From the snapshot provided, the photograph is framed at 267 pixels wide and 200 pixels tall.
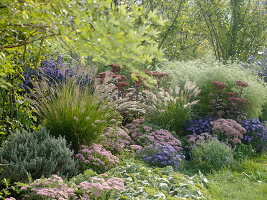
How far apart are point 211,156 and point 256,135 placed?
1823mm

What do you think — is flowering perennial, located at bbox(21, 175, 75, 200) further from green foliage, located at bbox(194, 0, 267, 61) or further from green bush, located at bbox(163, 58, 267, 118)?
green foliage, located at bbox(194, 0, 267, 61)

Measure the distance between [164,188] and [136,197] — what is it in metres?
0.61

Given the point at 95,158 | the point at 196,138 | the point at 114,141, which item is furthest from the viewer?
the point at 196,138

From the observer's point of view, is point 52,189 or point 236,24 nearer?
point 52,189

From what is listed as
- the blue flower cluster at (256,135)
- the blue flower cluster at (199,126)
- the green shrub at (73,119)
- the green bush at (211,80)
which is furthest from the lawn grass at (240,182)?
the green bush at (211,80)

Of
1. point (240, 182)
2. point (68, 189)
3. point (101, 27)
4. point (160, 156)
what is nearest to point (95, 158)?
point (160, 156)

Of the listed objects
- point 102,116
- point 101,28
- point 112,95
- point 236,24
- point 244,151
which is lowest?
point 244,151

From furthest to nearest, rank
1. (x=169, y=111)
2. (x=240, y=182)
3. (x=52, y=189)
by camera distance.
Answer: (x=169, y=111) → (x=240, y=182) → (x=52, y=189)

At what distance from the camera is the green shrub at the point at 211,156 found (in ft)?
19.0

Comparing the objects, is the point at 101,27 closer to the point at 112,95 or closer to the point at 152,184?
the point at 152,184

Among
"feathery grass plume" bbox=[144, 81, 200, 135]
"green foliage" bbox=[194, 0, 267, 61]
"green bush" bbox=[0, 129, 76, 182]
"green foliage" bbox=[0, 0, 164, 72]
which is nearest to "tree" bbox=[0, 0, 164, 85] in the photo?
"green foliage" bbox=[0, 0, 164, 72]

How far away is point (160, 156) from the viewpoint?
5.21 meters

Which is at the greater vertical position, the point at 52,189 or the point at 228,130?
the point at 52,189

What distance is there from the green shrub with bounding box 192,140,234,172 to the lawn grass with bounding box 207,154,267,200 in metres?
0.16
